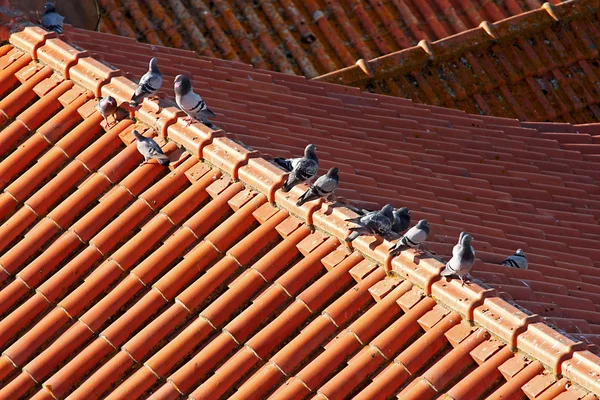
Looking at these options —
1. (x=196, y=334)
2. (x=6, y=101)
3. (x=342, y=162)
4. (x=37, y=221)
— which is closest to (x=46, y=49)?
(x=6, y=101)

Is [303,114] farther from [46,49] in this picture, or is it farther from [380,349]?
[380,349]

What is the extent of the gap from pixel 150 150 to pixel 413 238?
2.19 metres

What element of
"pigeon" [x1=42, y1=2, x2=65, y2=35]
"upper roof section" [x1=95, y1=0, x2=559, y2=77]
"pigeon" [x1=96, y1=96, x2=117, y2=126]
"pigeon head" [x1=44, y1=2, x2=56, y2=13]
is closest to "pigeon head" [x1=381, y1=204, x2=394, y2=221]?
"pigeon" [x1=96, y1=96, x2=117, y2=126]

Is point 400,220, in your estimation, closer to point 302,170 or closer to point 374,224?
point 374,224

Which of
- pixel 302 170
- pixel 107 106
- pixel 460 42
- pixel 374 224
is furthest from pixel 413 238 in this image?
pixel 460 42

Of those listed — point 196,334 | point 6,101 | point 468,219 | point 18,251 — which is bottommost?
point 468,219

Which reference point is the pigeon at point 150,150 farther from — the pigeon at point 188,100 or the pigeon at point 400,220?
the pigeon at point 400,220

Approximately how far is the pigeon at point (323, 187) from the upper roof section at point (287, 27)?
518 cm

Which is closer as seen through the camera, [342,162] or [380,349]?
[380,349]

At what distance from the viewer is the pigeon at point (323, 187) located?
30.3 feet

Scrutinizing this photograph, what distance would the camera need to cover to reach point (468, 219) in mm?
10695

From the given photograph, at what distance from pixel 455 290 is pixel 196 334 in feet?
5.46

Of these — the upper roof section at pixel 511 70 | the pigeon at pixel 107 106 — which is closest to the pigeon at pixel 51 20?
the pigeon at pixel 107 106

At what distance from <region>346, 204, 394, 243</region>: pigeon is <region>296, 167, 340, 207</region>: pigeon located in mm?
292
